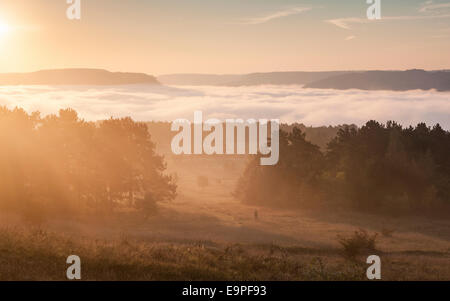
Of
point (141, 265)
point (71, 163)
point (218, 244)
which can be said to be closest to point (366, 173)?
point (218, 244)

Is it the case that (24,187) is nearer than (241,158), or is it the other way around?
(24,187)

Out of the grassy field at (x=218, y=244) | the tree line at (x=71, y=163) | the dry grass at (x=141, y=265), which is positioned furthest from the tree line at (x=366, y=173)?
the dry grass at (x=141, y=265)

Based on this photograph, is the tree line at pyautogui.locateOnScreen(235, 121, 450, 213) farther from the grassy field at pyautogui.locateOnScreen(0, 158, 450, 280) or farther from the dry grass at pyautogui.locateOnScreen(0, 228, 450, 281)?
the dry grass at pyautogui.locateOnScreen(0, 228, 450, 281)

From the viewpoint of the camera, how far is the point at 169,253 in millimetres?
20359

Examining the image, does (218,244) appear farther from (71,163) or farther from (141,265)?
(71,163)

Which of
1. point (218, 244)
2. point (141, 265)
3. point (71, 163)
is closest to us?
point (141, 265)

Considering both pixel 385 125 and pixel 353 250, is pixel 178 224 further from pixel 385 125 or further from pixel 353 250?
pixel 385 125

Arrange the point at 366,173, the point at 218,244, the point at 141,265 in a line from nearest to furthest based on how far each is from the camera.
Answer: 1. the point at 141,265
2. the point at 218,244
3. the point at 366,173

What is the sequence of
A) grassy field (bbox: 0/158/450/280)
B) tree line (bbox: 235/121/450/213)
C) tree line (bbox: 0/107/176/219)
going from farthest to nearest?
tree line (bbox: 235/121/450/213)
tree line (bbox: 0/107/176/219)
grassy field (bbox: 0/158/450/280)

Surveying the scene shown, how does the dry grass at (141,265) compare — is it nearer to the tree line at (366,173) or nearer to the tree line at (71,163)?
the tree line at (71,163)

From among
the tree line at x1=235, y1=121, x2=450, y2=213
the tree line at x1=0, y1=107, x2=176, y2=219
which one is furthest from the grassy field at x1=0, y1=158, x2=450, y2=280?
the tree line at x1=235, y1=121, x2=450, y2=213
